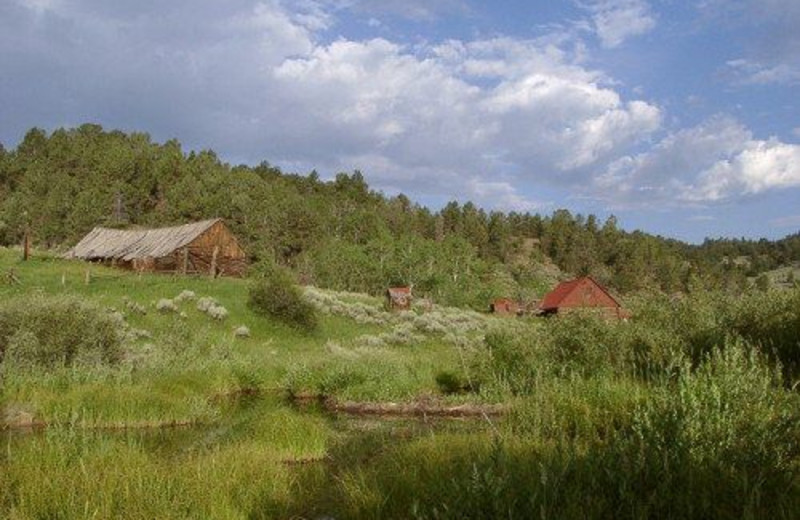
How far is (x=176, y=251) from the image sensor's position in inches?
2232

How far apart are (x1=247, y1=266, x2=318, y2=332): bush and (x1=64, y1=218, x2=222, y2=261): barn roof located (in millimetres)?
17012

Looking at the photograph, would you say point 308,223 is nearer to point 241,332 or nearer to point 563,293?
point 563,293

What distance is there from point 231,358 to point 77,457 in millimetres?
19350

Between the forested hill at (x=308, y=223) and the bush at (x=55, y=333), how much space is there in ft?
188

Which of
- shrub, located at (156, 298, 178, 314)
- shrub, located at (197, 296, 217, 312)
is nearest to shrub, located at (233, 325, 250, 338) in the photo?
shrub, located at (197, 296, 217, 312)

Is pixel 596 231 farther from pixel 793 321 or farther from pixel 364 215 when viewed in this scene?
pixel 793 321

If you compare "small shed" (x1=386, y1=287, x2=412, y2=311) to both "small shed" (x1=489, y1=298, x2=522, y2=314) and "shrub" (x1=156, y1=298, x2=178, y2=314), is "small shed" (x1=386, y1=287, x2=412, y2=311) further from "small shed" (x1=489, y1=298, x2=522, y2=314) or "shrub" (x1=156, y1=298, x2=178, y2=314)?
"small shed" (x1=489, y1=298, x2=522, y2=314)

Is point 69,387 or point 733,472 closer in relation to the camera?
point 733,472

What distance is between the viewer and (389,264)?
101 metres

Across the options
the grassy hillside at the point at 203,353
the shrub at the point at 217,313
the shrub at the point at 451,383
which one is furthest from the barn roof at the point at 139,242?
the shrub at the point at 451,383

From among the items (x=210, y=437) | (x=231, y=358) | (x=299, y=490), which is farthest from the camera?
(x=231, y=358)

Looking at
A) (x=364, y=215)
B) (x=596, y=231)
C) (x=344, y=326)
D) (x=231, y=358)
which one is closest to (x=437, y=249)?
(x=364, y=215)

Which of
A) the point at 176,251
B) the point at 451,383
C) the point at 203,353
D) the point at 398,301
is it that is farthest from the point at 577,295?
the point at 203,353

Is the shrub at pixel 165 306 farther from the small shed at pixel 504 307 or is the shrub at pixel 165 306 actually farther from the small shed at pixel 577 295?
the small shed at pixel 504 307
